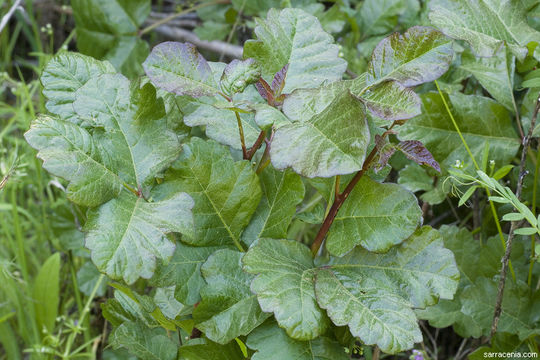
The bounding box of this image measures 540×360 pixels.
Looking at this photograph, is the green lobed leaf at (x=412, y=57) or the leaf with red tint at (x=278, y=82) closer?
the green lobed leaf at (x=412, y=57)

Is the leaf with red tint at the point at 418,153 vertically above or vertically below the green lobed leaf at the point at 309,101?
below

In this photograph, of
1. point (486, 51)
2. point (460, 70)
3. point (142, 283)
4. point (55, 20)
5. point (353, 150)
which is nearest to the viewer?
point (353, 150)

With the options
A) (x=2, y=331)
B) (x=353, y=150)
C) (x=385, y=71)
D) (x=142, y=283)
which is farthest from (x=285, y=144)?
(x=2, y=331)

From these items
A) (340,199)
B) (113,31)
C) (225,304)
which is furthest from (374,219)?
(113,31)

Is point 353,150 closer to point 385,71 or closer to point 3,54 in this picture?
point 385,71

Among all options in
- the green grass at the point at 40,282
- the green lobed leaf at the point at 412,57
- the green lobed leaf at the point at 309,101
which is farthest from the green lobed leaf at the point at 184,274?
the green grass at the point at 40,282

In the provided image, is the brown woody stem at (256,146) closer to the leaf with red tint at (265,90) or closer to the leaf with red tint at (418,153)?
the leaf with red tint at (265,90)
